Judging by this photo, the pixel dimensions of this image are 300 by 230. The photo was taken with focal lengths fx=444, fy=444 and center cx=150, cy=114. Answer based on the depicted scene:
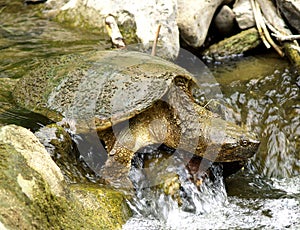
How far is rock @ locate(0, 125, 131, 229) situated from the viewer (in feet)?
7.50

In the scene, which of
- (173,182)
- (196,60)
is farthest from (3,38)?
(173,182)

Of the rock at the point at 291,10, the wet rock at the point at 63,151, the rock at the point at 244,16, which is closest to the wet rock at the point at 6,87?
the wet rock at the point at 63,151

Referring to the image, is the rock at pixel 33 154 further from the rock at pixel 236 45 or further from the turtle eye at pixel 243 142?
the rock at pixel 236 45

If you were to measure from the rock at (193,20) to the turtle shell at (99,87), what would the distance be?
6.49ft

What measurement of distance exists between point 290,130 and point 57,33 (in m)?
3.55

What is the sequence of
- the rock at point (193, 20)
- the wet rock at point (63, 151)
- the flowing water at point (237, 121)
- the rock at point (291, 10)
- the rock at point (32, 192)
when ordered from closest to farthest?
1. the rock at point (32, 192)
2. the wet rock at point (63, 151)
3. the flowing water at point (237, 121)
4. the rock at point (193, 20)
5. the rock at point (291, 10)

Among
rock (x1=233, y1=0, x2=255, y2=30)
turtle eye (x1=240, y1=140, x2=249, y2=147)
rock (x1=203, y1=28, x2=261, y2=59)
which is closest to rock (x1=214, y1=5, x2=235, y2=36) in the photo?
rock (x1=233, y1=0, x2=255, y2=30)

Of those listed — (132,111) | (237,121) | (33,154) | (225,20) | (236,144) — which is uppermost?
(33,154)

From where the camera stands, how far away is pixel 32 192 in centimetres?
240

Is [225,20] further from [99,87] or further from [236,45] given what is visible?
[99,87]

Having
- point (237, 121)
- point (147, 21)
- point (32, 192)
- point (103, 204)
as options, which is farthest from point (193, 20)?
point (32, 192)

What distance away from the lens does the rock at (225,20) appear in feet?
22.0

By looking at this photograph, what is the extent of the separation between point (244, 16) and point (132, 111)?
3.68 metres

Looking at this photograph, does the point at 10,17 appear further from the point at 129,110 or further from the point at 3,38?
the point at 129,110
